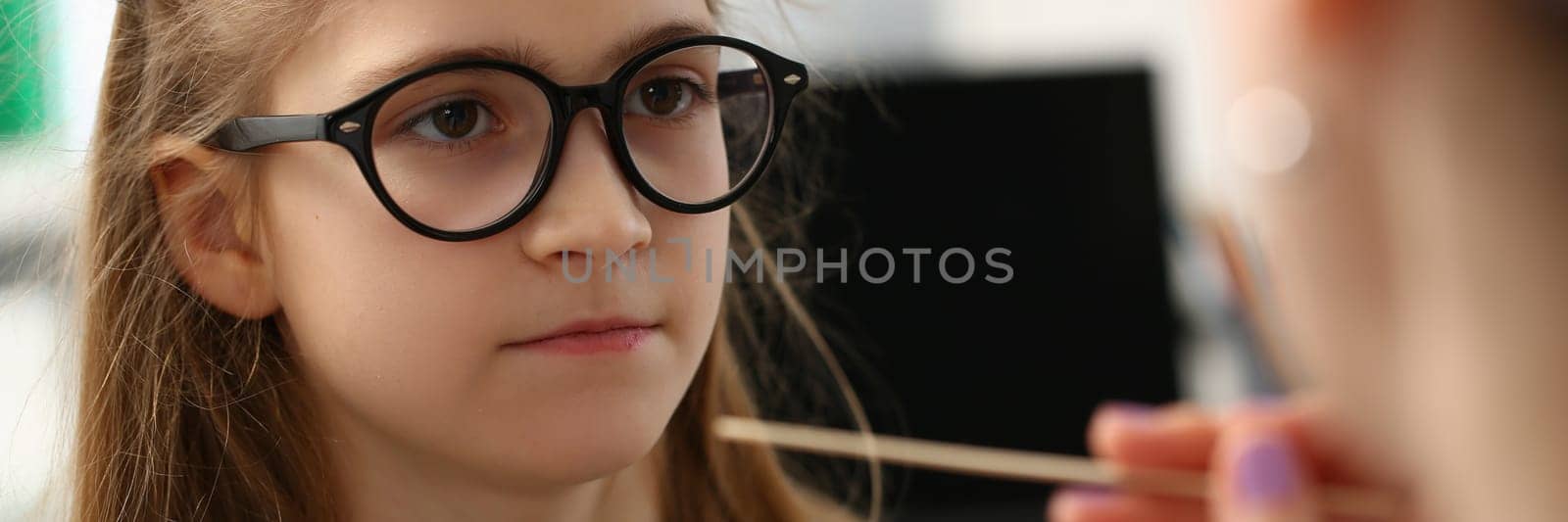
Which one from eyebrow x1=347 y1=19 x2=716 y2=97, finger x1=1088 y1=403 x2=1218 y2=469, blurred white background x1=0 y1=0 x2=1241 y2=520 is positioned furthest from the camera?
finger x1=1088 y1=403 x2=1218 y2=469

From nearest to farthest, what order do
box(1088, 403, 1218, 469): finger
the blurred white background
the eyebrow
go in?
1. the eyebrow
2. the blurred white background
3. box(1088, 403, 1218, 469): finger

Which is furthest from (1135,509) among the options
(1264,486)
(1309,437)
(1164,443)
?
(1264,486)

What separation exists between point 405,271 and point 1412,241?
0.50 meters

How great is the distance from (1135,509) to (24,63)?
86 centimetres

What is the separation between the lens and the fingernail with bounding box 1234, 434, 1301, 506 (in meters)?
0.78

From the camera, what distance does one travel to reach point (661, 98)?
2.58ft

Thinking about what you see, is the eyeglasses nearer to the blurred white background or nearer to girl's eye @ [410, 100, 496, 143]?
girl's eye @ [410, 100, 496, 143]

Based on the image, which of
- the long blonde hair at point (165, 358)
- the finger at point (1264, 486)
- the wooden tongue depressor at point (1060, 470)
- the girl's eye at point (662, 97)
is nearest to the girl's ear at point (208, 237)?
the long blonde hair at point (165, 358)

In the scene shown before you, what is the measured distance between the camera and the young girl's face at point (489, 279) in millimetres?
717

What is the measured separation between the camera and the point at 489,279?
2.36ft

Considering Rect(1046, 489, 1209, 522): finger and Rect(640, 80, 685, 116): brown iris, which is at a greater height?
Rect(640, 80, 685, 116): brown iris

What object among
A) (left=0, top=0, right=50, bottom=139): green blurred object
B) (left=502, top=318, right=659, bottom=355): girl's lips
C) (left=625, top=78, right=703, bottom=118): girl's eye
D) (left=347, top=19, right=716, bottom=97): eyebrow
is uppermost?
(left=0, top=0, right=50, bottom=139): green blurred object

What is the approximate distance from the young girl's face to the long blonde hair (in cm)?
6

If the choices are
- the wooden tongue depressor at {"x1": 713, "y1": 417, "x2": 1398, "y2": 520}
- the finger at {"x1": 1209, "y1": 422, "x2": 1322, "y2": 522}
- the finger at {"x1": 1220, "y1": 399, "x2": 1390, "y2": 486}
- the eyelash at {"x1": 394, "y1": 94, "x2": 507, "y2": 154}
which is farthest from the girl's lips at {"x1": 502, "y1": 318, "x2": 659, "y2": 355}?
the finger at {"x1": 1220, "y1": 399, "x2": 1390, "y2": 486}
